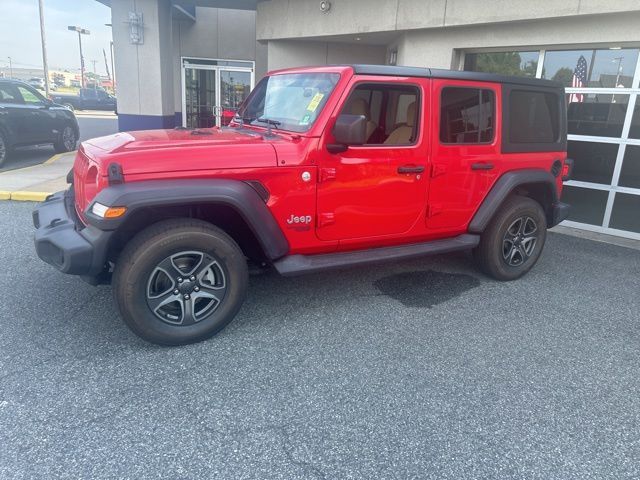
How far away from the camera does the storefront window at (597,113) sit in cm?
662

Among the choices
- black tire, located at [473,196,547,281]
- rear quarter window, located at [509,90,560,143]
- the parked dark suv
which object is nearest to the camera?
rear quarter window, located at [509,90,560,143]

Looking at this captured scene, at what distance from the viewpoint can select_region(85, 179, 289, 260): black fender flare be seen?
114 inches

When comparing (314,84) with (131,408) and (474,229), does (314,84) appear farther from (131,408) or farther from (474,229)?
(131,408)

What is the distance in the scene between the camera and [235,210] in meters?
3.27

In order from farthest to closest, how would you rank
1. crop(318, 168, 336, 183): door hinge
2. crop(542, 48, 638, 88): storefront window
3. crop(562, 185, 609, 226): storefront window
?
crop(562, 185, 609, 226): storefront window, crop(542, 48, 638, 88): storefront window, crop(318, 168, 336, 183): door hinge

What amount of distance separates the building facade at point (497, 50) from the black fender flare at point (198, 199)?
2235 mm

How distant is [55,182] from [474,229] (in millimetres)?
7081

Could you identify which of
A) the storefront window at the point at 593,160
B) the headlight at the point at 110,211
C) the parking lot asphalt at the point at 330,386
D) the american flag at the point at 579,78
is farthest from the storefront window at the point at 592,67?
the headlight at the point at 110,211

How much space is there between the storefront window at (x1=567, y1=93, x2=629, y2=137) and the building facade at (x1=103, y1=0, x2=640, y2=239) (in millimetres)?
13

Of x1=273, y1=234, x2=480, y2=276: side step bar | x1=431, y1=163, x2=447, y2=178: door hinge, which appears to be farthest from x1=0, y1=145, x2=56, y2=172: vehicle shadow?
x1=431, y1=163, x2=447, y2=178: door hinge

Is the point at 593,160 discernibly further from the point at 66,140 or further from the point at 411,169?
the point at 66,140

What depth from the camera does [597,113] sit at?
682cm

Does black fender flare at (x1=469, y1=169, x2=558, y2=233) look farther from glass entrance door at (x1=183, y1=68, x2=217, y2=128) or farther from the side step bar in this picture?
glass entrance door at (x1=183, y1=68, x2=217, y2=128)

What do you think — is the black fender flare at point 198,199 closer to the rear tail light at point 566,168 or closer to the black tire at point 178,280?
the black tire at point 178,280
